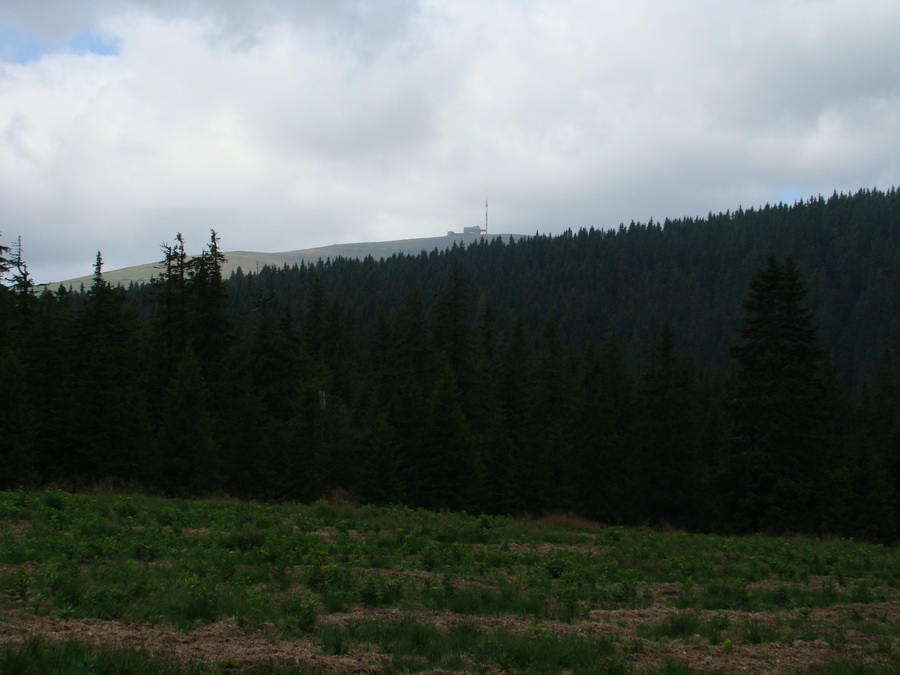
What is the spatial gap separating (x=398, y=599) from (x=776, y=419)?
79.9 ft

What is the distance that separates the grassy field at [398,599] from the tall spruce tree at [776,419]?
540 inches

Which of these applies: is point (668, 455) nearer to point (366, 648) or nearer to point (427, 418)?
point (427, 418)

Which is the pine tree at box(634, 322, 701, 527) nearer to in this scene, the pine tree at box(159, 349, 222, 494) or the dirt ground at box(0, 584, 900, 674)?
the pine tree at box(159, 349, 222, 494)

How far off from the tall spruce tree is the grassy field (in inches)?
540

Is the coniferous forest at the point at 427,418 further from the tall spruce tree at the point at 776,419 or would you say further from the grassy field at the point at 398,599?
the grassy field at the point at 398,599

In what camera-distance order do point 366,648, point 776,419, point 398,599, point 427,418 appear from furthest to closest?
point 427,418, point 776,419, point 398,599, point 366,648

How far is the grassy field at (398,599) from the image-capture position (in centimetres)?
663

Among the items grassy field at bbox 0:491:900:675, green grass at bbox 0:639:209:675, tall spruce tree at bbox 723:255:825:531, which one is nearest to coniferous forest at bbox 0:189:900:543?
tall spruce tree at bbox 723:255:825:531

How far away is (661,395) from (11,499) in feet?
124

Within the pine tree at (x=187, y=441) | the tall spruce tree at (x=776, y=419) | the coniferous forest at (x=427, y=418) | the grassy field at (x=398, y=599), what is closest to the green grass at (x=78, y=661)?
the grassy field at (x=398, y=599)

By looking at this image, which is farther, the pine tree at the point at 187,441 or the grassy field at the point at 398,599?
the pine tree at the point at 187,441

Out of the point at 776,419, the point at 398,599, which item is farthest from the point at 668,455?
the point at 398,599

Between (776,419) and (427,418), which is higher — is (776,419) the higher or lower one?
the higher one

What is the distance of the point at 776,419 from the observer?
93.6 feet
